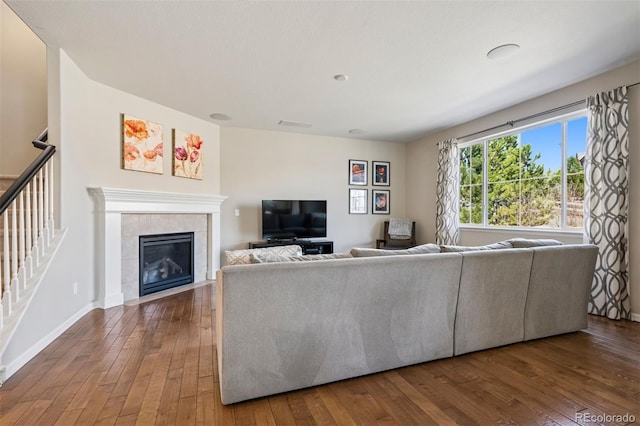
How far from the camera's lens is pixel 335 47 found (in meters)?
2.70

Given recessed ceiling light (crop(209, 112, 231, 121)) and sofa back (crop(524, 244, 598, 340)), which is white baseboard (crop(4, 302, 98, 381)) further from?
sofa back (crop(524, 244, 598, 340))

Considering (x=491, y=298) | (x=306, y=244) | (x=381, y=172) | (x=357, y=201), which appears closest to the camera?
(x=491, y=298)

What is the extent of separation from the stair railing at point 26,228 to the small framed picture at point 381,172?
16.4ft

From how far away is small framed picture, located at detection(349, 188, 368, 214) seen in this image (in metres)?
6.11

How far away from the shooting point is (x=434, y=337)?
2.16m

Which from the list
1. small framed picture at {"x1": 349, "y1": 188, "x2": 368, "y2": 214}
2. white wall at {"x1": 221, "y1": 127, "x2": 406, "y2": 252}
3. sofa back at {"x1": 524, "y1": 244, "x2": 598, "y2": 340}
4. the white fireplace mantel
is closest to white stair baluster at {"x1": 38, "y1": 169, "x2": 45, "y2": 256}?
the white fireplace mantel

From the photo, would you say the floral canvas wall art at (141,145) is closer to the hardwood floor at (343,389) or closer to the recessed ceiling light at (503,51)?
the hardwood floor at (343,389)

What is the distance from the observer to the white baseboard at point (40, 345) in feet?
6.67

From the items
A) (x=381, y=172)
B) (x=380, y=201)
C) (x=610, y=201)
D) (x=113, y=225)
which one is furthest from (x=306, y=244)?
(x=610, y=201)

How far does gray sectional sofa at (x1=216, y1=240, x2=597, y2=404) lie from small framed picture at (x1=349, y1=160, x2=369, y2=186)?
371cm

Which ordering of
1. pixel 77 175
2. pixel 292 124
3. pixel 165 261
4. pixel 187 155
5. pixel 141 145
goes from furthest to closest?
1. pixel 292 124
2. pixel 187 155
3. pixel 165 261
4. pixel 141 145
5. pixel 77 175

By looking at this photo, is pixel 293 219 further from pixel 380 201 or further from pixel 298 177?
pixel 380 201

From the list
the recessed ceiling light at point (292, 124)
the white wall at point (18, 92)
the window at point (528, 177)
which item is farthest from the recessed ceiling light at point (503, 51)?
the white wall at point (18, 92)

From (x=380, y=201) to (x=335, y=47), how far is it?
4.00m
